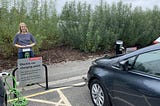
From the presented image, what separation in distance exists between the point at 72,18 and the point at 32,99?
5273 mm

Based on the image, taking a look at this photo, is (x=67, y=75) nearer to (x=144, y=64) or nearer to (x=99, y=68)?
(x=99, y=68)

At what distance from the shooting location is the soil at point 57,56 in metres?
9.12

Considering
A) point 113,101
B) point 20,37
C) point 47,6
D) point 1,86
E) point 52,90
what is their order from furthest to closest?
point 47,6 → point 20,37 → point 52,90 → point 113,101 → point 1,86

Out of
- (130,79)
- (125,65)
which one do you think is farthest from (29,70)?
(130,79)

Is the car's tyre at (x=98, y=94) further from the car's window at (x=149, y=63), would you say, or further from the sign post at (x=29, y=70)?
the sign post at (x=29, y=70)

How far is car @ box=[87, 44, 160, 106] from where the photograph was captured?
4.26 m

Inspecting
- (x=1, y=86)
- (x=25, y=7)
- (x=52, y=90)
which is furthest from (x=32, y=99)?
(x=25, y=7)

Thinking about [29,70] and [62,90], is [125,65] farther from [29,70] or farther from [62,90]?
[29,70]

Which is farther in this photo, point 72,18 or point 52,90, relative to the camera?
point 72,18

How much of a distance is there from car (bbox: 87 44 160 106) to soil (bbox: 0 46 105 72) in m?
4.11

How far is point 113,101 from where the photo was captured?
5066 millimetres

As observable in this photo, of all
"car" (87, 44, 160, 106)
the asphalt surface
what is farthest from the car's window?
the asphalt surface

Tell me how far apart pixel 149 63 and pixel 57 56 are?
5.74 metres

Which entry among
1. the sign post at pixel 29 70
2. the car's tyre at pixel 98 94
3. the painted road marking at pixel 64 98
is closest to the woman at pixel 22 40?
the sign post at pixel 29 70
